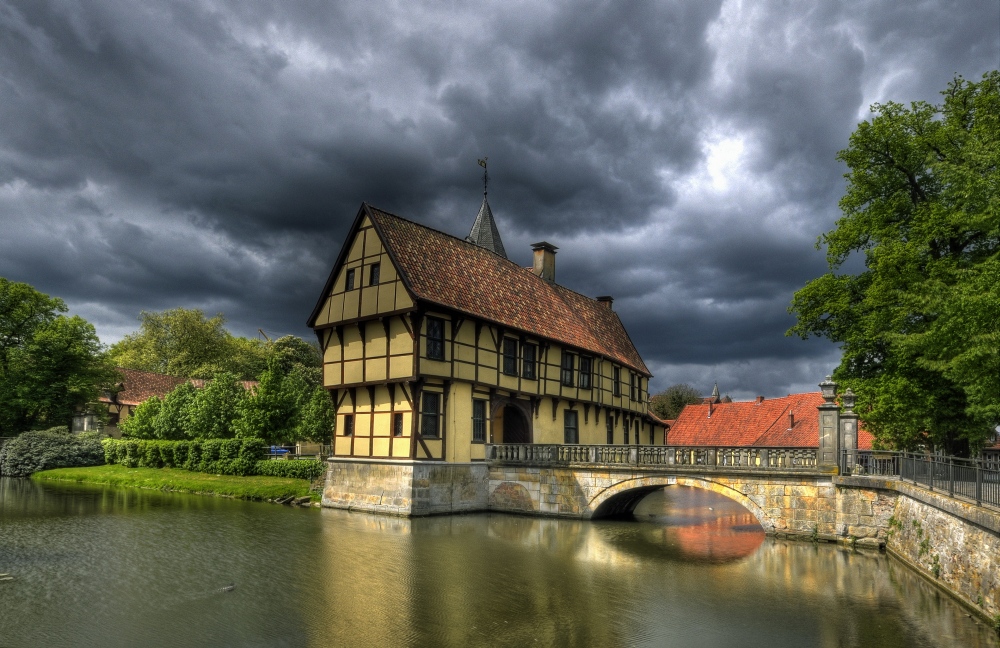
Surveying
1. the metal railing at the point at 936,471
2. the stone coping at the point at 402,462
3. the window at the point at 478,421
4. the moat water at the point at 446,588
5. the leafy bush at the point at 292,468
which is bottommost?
the moat water at the point at 446,588

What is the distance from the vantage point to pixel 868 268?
77.7 feet

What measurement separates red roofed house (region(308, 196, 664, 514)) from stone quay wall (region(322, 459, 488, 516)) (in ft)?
0.37

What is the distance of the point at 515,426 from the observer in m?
30.2

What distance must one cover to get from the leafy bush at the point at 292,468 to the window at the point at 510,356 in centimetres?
986

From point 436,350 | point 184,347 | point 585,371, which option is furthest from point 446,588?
point 184,347

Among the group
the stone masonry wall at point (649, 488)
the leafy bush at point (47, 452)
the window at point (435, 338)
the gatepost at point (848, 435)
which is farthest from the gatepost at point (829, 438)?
the leafy bush at point (47, 452)

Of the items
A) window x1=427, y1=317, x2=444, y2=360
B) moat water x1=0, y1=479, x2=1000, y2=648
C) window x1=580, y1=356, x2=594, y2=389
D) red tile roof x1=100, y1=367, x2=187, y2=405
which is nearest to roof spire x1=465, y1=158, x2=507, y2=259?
window x1=580, y1=356, x2=594, y2=389

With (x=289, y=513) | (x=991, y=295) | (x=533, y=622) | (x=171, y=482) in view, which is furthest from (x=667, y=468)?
(x=171, y=482)

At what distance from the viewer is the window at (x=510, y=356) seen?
28.2 metres

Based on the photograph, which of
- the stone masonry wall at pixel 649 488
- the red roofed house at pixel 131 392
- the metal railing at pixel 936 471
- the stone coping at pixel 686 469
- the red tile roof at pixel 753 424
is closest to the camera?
the metal railing at pixel 936 471

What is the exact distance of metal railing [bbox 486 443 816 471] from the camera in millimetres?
20719

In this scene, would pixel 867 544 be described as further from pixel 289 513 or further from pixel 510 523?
pixel 289 513

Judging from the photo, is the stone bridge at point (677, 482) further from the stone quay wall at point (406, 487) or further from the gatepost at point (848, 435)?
the stone quay wall at point (406, 487)

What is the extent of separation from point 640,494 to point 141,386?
165 ft
